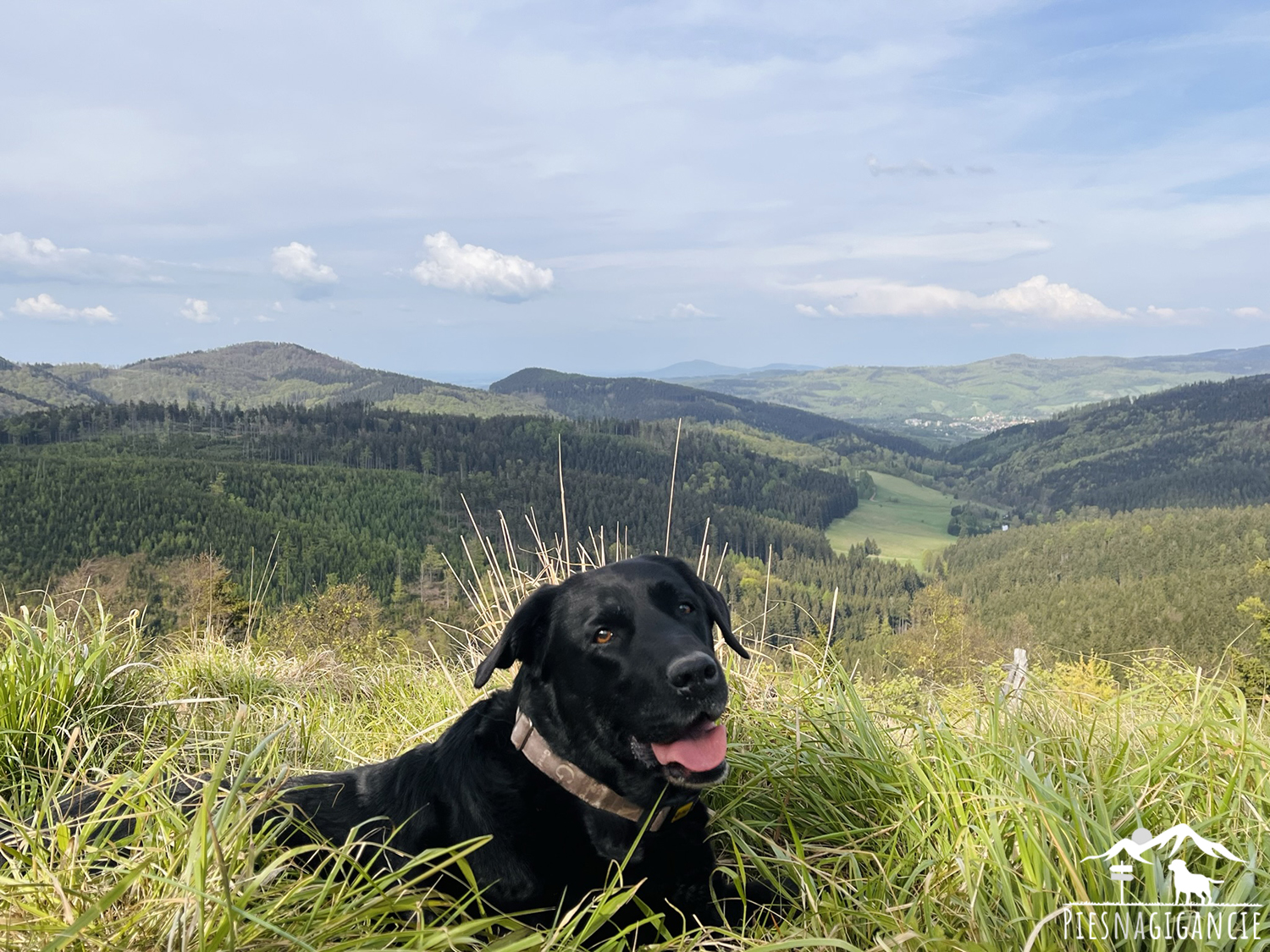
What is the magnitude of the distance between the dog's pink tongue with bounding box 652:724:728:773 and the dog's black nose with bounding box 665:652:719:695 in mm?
192

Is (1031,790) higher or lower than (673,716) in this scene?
lower

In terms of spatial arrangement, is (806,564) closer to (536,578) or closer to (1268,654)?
(1268,654)

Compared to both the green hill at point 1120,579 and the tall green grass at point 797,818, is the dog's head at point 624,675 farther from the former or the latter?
the green hill at point 1120,579

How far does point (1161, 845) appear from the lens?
1.98 m

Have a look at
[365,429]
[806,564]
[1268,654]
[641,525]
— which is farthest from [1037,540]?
[365,429]

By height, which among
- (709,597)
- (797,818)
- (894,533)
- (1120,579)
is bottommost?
(894,533)

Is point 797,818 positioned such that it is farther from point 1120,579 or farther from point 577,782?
point 1120,579

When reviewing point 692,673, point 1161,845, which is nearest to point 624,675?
point 692,673

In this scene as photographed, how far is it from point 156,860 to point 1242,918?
2589 millimetres

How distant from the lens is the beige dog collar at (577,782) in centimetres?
252

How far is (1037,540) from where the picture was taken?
141 meters

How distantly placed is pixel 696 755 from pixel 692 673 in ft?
0.95

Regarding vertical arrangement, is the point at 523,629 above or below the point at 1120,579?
above

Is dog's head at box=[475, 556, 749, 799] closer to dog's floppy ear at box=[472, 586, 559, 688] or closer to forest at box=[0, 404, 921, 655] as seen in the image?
dog's floppy ear at box=[472, 586, 559, 688]
